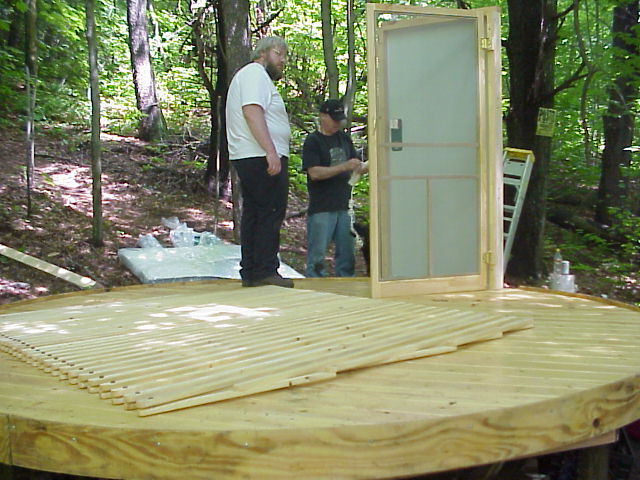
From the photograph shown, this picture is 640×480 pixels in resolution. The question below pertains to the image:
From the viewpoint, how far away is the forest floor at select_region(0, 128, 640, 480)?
6438 mm

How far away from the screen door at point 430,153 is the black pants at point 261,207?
0.57 metres

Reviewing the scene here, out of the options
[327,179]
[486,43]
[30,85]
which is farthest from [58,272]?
[486,43]

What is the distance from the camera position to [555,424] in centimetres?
183

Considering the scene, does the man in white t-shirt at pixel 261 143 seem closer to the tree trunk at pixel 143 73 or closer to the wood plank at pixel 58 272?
the wood plank at pixel 58 272

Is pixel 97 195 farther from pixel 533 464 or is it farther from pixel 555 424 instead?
pixel 555 424

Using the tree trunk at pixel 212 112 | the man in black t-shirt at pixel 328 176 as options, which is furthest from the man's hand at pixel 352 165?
the tree trunk at pixel 212 112

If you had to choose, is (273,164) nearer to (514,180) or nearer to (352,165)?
(352,165)

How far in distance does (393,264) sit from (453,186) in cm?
61

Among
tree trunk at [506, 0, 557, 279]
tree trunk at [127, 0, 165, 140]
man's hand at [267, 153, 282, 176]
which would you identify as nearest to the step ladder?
tree trunk at [506, 0, 557, 279]

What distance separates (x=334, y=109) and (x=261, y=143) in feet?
3.36

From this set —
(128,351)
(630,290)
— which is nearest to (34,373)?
(128,351)

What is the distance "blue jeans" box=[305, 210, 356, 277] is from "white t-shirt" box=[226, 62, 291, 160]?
760mm

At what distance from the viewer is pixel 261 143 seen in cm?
367

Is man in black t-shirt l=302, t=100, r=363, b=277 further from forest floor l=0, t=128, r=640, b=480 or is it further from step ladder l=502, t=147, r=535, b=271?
forest floor l=0, t=128, r=640, b=480
